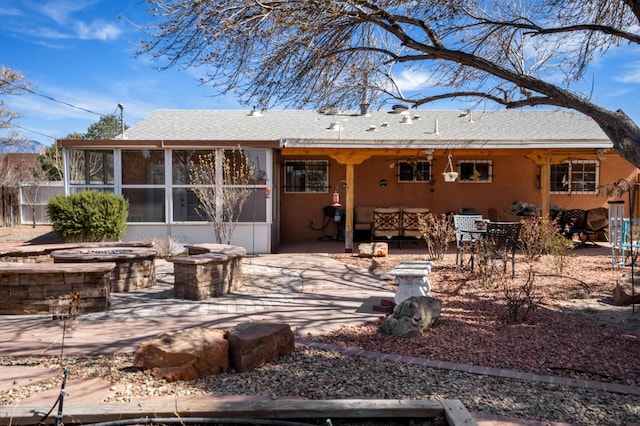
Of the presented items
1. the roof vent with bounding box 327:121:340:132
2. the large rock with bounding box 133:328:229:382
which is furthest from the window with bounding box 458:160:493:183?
the large rock with bounding box 133:328:229:382

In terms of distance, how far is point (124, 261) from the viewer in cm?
723

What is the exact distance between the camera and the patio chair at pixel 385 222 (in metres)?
12.6

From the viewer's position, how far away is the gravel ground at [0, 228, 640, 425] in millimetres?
3291

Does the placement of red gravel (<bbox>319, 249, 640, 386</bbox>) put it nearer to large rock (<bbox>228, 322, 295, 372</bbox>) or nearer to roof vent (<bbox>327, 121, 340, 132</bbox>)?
large rock (<bbox>228, 322, 295, 372</bbox>)

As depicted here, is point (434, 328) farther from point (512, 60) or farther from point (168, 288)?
point (512, 60)

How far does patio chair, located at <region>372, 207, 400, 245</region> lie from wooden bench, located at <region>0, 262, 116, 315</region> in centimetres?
780

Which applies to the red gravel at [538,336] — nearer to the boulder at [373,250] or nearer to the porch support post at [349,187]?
the boulder at [373,250]

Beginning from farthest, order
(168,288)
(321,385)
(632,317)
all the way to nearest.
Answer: (168,288) < (632,317) < (321,385)

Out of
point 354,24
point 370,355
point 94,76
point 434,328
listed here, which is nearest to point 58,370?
point 370,355

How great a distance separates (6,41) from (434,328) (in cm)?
1759

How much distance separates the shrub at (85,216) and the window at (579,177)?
12.0 meters

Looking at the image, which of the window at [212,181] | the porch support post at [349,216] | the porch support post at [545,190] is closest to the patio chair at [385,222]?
the porch support post at [349,216]

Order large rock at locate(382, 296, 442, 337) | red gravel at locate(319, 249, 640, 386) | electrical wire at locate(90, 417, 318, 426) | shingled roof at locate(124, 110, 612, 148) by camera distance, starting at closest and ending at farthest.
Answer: electrical wire at locate(90, 417, 318, 426) < red gravel at locate(319, 249, 640, 386) < large rock at locate(382, 296, 442, 337) < shingled roof at locate(124, 110, 612, 148)

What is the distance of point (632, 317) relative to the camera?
18.1 ft
